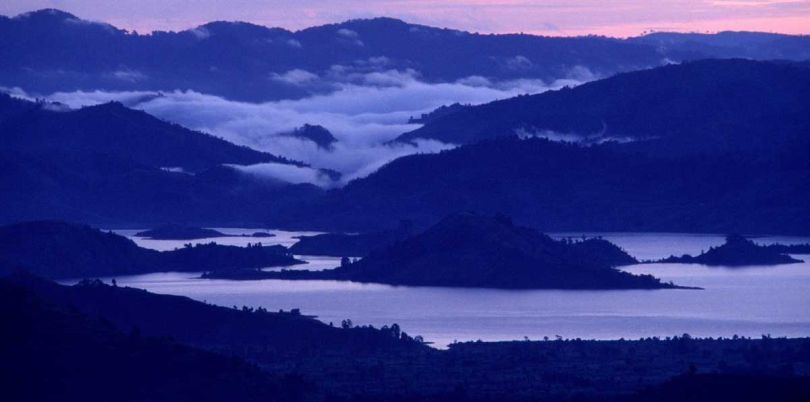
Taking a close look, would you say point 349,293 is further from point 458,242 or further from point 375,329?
point 375,329

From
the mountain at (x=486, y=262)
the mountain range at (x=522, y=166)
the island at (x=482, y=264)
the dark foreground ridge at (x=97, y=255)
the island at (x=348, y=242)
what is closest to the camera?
the island at (x=482, y=264)

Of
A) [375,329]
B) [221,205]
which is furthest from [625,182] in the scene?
[375,329]

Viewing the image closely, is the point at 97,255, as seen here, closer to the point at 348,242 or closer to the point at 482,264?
the point at 482,264

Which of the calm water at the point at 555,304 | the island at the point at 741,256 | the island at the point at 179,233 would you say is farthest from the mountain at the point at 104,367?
the island at the point at 179,233

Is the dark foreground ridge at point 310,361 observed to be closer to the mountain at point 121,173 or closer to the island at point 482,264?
the island at point 482,264

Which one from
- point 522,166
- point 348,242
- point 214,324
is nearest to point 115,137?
point 522,166
